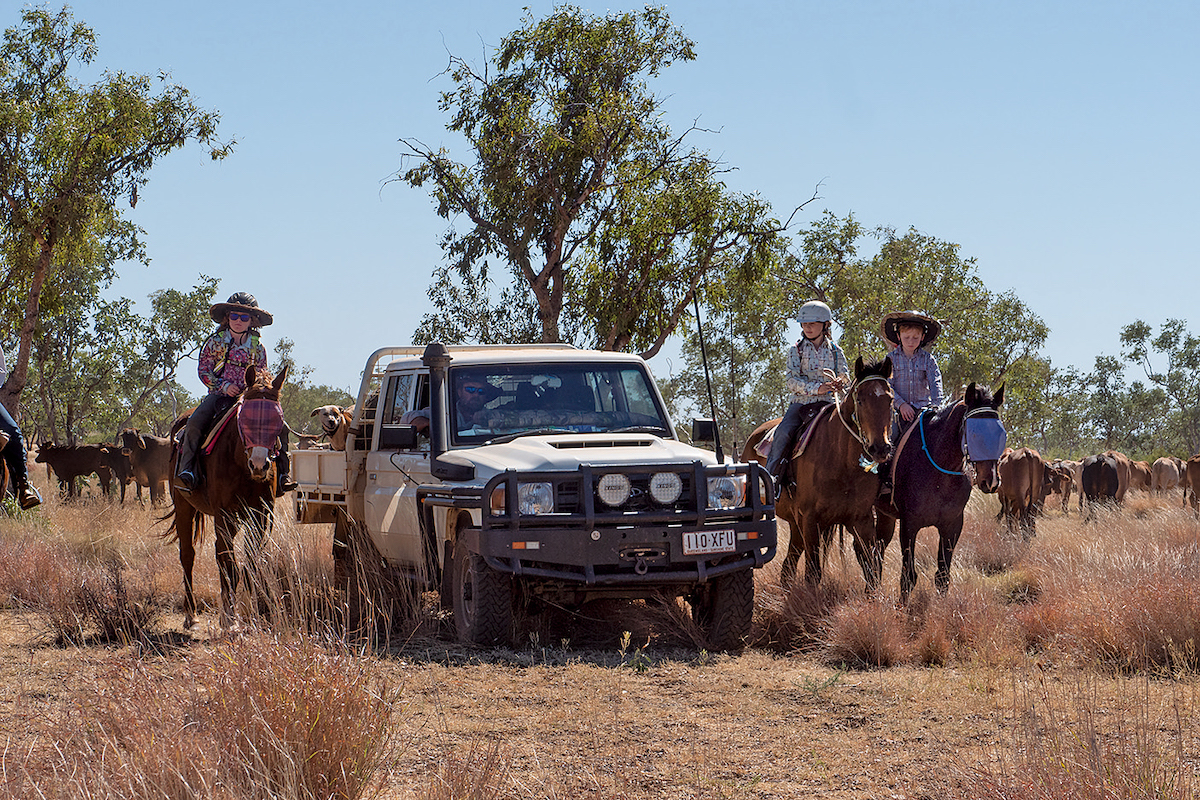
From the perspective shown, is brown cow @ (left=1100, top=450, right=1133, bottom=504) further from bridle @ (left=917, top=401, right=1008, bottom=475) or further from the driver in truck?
the driver in truck

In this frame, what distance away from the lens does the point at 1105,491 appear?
2759cm

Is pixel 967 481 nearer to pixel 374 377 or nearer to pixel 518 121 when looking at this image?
pixel 374 377

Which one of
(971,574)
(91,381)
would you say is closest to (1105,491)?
(971,574)

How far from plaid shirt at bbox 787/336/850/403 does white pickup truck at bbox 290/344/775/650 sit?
1.53 m

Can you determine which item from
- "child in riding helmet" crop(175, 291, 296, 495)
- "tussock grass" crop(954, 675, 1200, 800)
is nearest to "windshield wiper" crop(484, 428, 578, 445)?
"child in riding helmet" crop(175, 291, 296, 495)

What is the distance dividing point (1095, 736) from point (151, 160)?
19.4 m

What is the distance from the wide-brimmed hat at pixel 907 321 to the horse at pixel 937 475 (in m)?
0.85

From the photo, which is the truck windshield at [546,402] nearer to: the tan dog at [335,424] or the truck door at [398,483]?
the truck door at [398,483]

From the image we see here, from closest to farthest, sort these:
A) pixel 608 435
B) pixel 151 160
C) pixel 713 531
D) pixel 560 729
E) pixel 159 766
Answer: pixel 159 766
pixel 560 729
pixel 713 531
pixel 608 435
pixel 151 160

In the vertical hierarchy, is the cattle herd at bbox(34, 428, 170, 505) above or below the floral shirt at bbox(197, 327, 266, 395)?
below

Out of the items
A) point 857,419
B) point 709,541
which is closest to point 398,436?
point 709,541

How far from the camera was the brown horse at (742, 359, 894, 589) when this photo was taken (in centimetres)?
931

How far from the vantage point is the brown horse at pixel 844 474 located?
9.31m

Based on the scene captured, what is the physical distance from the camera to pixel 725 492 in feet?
28.0
